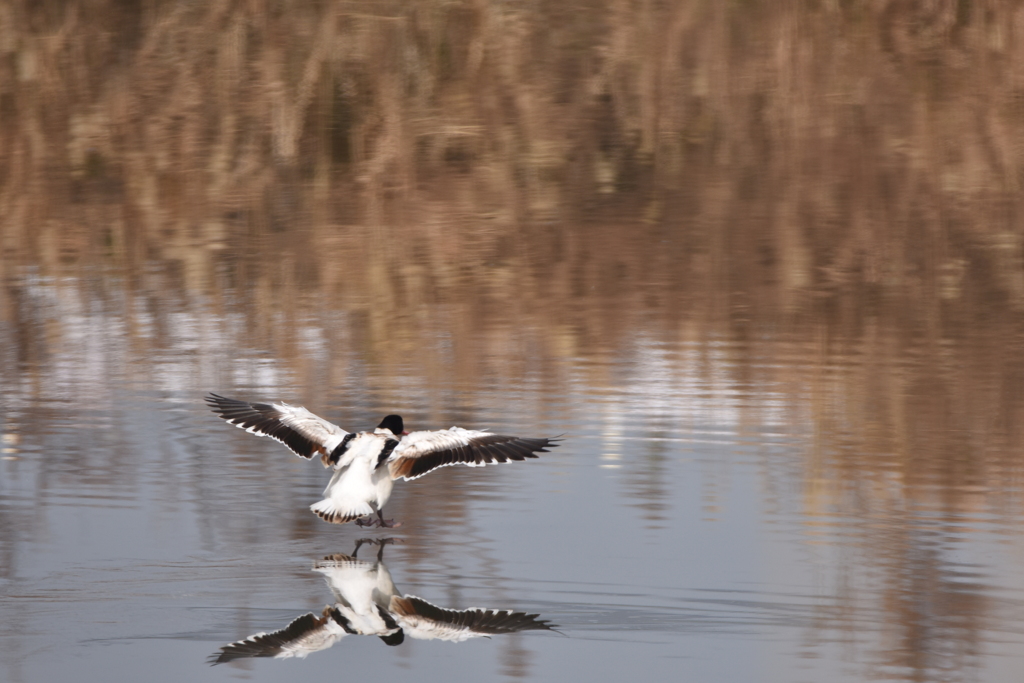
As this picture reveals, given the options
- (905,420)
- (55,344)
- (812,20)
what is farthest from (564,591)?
(812,20)

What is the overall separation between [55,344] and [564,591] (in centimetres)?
457

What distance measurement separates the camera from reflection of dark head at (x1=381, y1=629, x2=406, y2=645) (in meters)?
5.27

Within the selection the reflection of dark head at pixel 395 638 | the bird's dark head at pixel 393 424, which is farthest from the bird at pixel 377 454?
the reflection of dark head at pixel 395 638

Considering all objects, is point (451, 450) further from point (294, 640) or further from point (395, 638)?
point (294, 640)

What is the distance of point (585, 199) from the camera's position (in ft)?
41.3

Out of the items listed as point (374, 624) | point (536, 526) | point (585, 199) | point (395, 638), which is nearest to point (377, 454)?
point (536, 526)

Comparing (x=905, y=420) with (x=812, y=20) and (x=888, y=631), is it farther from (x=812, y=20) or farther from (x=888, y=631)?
(x=812, y=20)

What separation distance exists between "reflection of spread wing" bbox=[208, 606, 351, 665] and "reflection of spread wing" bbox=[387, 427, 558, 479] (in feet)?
3.54

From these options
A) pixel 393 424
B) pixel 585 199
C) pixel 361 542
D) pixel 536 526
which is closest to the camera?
pixel 361 542

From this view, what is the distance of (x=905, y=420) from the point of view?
7762 mm

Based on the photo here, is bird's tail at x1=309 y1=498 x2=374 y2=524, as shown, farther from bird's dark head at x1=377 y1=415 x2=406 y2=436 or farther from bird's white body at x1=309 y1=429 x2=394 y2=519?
bird's dark head at x1=377 y1=415 x2=406 y2=436

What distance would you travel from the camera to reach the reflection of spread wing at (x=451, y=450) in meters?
6.36

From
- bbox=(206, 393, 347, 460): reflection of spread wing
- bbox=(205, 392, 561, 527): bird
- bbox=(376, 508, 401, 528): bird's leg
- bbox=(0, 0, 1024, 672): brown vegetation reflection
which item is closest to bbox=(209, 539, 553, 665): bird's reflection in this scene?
bbox=(205, 392, 561, 527): bird

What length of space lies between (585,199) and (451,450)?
6.45 m
